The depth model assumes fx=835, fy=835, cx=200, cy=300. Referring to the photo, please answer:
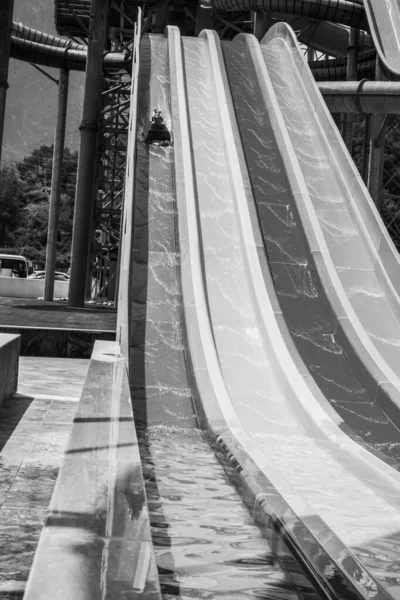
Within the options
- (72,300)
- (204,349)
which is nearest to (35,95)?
(72,300)

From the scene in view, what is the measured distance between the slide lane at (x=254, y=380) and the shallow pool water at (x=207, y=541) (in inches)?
5.4

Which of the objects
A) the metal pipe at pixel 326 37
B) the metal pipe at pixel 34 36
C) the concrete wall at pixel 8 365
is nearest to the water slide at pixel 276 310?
the concrete wall at pixel 8 365

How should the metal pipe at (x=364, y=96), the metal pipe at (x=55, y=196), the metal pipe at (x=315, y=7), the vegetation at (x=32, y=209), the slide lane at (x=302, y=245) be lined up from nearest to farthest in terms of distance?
the slide lane at (x=302, y=245) → the metal pipe at (x=364, y=96) → the metal pipe at (x=315, y=7) → the metal pipe at (x=55, y=196) → the vegetation at (x=32, y=209)

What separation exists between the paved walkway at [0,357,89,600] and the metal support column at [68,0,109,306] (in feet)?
25.6

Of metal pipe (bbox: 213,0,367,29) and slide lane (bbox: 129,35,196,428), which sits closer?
slide lane (bbox: 129,35,196,428)

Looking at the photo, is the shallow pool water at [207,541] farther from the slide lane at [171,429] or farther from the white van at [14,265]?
the white van at [14,265]

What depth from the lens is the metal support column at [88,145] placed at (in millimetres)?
15656

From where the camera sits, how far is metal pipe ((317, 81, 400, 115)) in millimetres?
12289

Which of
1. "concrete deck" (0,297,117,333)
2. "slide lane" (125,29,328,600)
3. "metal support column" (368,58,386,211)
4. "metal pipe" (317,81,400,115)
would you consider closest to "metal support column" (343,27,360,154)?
"metal support column" (368,58,386,211)

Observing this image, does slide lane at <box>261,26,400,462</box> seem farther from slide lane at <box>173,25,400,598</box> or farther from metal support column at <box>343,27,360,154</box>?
metal support column at <box>343,27,360,154</box>

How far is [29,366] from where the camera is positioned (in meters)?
8.27

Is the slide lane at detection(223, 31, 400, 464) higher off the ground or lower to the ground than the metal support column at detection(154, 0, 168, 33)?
lower

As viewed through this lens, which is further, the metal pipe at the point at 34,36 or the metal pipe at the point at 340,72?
the metal pipe at the point at 34,36

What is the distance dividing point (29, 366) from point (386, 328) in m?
3.55
